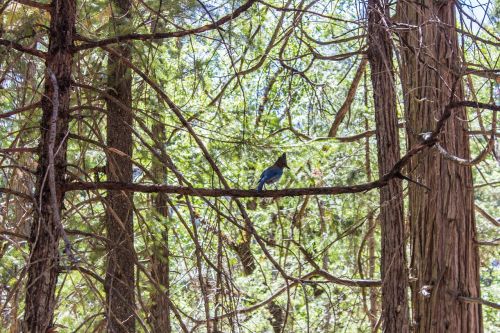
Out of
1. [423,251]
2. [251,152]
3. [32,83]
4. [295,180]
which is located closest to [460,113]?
[423,251]

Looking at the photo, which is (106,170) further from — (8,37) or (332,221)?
(332,221)

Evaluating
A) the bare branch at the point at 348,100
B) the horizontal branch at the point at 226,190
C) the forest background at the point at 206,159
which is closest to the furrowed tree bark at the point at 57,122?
the forest background at the point at 206,159

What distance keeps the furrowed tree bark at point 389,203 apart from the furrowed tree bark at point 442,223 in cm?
13

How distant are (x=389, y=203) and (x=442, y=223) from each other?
418mm

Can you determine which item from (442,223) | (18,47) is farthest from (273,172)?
(18,47)

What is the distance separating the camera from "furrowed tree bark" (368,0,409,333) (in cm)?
425

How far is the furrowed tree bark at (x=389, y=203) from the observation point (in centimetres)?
425

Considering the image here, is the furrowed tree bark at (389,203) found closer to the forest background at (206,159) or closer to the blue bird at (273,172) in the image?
the forest background at (206,159)

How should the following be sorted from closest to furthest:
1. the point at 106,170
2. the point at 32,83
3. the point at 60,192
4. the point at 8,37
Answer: the point at 60,192 → the point at 8,37 → the point at 32,83 → the point at 106,170

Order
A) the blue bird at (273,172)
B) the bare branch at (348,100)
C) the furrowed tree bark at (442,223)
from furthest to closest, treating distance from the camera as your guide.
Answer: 1. the bare branch at (348,100)
2. the blue bird at (273,172)
3. the furrowed tree bark at (442,223)

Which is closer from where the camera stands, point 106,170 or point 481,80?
point 106,170

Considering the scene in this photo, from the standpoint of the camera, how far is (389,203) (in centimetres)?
438

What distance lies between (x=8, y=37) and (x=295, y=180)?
355cm

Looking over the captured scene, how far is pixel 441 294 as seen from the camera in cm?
446
